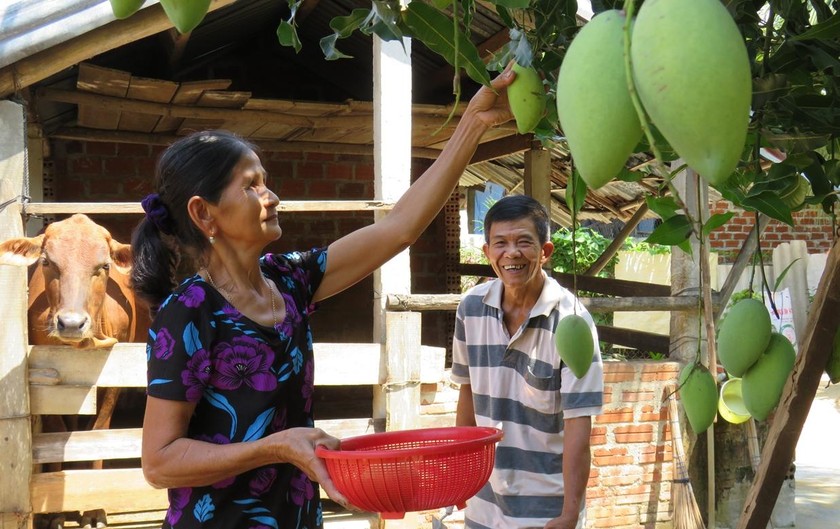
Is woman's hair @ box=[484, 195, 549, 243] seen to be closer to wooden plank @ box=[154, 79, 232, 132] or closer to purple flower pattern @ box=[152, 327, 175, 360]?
purple flower pattern @ box=[152, 327, 175, 360]

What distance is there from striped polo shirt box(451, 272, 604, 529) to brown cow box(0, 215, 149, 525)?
7.70ft

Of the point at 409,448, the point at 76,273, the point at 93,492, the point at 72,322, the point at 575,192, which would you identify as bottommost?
the point at 93,492

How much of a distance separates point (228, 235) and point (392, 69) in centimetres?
283

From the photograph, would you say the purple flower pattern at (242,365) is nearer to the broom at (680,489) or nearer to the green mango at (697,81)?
the green mango at (697,81)

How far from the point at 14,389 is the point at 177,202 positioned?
2.75 metres

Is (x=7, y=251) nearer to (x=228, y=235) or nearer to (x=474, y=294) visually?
(x=474, y=294)

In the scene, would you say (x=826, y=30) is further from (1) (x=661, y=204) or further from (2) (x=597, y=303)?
(2) (x=597, y=303)

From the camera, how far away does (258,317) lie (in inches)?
75.2

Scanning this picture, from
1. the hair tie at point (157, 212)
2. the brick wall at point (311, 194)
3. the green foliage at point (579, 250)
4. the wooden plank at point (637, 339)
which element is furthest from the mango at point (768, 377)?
the green foliage at point (579, 250)

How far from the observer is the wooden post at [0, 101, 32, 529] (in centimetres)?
425

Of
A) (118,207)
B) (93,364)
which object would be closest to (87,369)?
(93,364)

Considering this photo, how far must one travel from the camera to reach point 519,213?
291 centimetres

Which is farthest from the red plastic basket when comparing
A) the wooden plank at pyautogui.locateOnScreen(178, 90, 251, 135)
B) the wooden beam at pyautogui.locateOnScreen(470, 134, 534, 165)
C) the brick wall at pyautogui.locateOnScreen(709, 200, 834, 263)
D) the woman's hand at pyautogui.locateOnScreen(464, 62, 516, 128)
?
the brick wall at pyautogui.locateOnScreen(709, 200, 834, 263)

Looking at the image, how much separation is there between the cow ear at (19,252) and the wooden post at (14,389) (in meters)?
0.09
